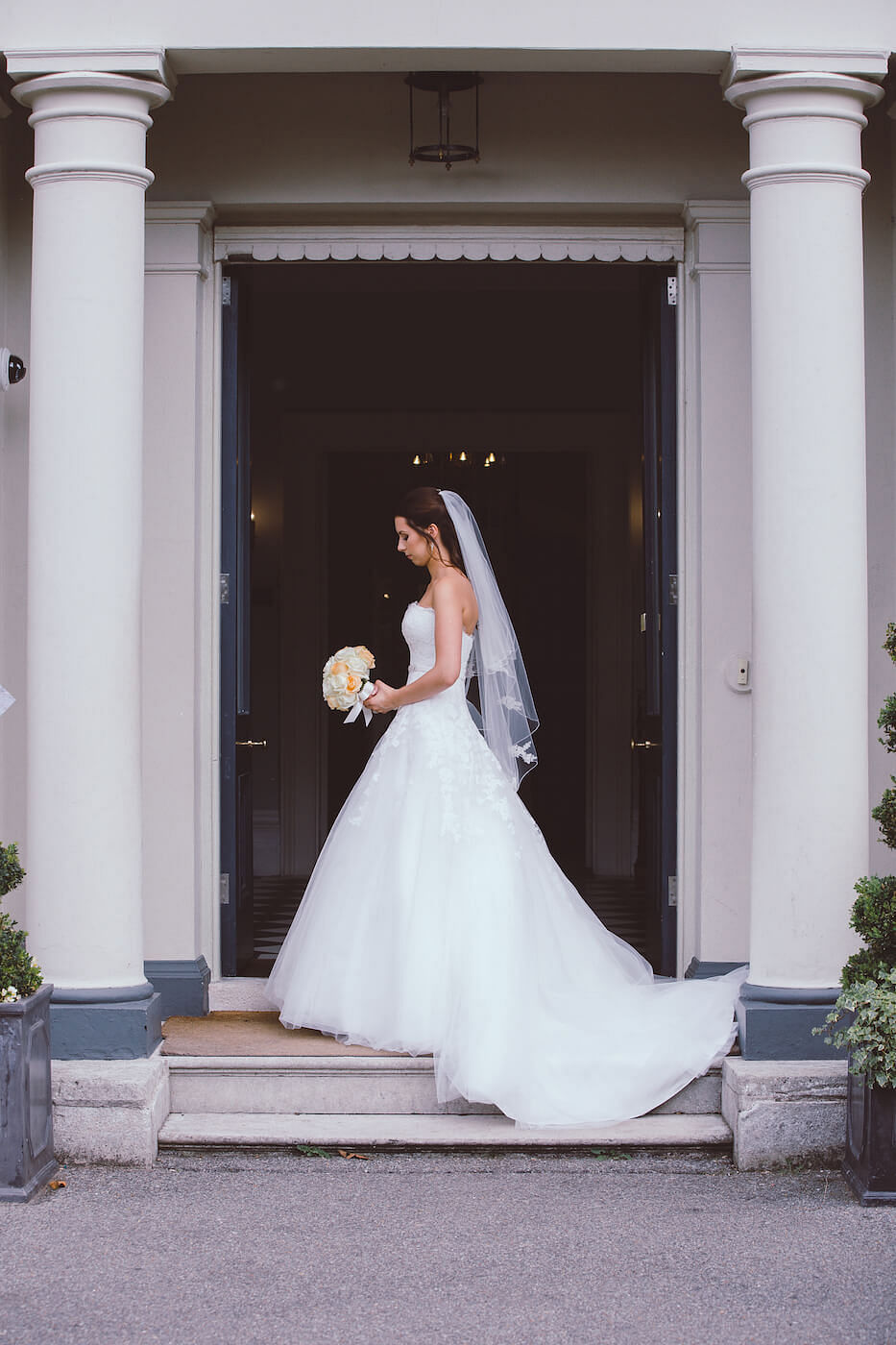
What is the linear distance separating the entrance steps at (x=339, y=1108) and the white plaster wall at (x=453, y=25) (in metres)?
3.41

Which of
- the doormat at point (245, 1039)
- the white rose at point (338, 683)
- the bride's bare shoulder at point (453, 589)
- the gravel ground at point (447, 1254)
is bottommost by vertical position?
the gravel ground at point (447, 1254)

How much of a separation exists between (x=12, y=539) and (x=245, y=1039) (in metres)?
2.14

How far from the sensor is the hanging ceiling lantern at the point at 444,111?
5477 mm

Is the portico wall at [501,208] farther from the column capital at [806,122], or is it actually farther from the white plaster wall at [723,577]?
the column capital at [806,122]

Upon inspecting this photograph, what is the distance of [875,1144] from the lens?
4.20 meters

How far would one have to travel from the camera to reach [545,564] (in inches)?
448

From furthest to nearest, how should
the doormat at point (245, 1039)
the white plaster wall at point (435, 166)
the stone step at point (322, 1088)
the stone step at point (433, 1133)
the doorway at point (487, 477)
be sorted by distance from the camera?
the doorway at point (487, 477)
the white plaster wall at point (435, 166)
the doormat at point (245, 1039)
the stone step at point (322, 1088)
the stone step at point (433, 1133)

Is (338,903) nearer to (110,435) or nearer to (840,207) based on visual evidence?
(110,435)

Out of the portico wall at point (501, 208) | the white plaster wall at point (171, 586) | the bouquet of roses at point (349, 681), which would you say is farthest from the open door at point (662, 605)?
Result: the white plaster wall at point (171, 586)

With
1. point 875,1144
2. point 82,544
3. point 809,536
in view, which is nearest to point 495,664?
point 809,536

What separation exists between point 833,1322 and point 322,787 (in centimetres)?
671

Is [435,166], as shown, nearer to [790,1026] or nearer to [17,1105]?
[790,1026]

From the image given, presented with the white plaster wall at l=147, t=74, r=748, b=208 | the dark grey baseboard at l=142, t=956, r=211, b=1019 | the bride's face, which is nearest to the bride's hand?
the bride's face

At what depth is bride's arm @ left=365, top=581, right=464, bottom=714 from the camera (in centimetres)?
523
